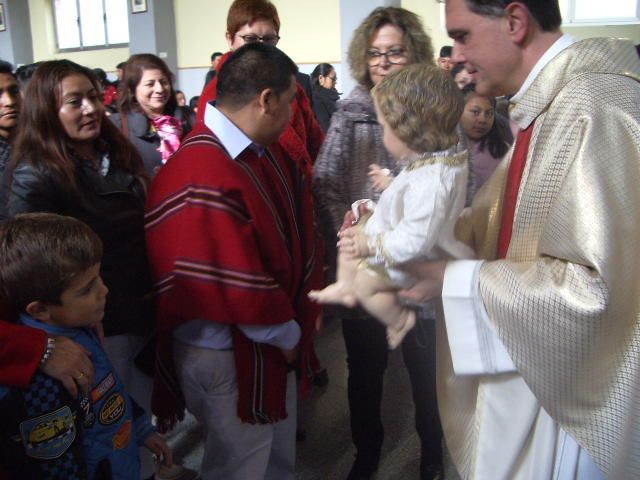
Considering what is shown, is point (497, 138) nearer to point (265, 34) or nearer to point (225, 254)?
point (265, 34)

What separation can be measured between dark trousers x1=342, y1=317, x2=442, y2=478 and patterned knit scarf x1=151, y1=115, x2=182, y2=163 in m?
1.52

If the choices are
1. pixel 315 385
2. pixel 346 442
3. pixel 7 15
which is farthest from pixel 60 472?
pixel 7 15

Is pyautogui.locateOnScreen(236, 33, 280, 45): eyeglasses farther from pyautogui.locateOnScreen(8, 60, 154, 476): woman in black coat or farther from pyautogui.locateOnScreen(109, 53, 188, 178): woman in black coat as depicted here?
pyautogui.locateOnScreen(109, 53, 188, 178): woman in black coat

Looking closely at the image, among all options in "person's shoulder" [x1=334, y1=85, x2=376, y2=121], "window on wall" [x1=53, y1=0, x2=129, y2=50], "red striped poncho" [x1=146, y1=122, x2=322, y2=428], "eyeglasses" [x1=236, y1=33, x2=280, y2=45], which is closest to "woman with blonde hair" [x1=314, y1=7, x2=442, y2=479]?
"person's shoulder" [x1=334, y1=85, x2=376, y2=121]

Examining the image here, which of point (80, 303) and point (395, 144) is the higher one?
point (395, 144)

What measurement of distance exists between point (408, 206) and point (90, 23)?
42.6 feet

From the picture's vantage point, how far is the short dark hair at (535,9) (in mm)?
1105

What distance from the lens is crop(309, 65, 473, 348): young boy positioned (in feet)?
4.32

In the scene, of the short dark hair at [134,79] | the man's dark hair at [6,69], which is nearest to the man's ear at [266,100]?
the man's dark hair at [6,69]

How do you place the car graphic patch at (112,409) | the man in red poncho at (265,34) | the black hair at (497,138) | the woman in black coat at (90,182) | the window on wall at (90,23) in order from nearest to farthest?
the car graphic patch at (112,409)
the woman in black coat at (90,182)
the man in red poncho at (265,34)
the black hair at (497,138)
the window on wall at (90,23)

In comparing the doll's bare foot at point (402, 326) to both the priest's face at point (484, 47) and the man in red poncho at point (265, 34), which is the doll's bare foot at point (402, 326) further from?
the man in red poncho at point (265, 34)

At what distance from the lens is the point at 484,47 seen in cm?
116

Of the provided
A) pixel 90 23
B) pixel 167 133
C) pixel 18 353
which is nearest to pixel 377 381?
pixel 18 353

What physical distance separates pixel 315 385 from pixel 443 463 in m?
0.92
